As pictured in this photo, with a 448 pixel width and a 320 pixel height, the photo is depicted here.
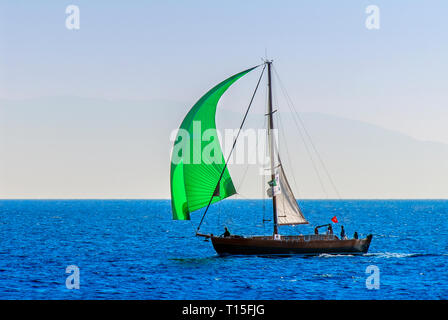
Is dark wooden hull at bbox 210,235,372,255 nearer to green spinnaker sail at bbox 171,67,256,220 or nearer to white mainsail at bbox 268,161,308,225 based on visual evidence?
white mainsail at bbox 268,161,308,225

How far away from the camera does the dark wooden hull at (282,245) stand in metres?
44.6

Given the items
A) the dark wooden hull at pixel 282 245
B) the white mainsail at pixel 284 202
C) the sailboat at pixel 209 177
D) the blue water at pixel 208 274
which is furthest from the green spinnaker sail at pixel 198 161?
the blue water at pixel 208 274

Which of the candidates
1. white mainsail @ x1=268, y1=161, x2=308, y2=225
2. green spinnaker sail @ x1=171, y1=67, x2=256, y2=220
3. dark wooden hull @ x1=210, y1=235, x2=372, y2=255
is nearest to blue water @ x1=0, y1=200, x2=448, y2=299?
dark wooden hull @ x1=210, y1=235, x2=372, y2=255

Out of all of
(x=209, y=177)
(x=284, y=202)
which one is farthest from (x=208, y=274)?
(x=284, y=202)

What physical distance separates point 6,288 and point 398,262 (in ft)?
94.9

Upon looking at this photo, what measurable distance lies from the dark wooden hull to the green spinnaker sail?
3.84 m

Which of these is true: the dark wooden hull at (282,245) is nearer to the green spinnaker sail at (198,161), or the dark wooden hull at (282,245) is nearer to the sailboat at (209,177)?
the sailboat at (209,177)

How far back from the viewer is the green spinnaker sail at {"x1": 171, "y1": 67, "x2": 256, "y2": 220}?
42000 millimetres

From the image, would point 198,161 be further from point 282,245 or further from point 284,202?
point 282,245

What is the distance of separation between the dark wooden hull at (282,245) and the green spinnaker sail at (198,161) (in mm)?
3836

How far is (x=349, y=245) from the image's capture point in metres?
47.2
